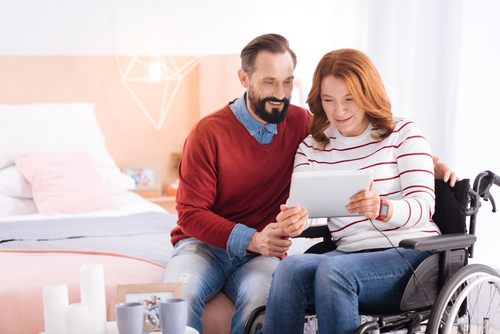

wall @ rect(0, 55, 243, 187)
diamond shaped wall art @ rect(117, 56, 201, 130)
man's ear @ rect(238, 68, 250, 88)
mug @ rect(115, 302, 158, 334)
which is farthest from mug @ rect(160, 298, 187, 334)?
diamond shaped wall art @ rect(117, 56, 201, 130)

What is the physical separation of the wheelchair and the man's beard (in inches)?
21.1

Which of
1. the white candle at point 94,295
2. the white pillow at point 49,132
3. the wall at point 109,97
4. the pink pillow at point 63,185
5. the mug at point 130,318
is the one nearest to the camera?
the mug at point 130,318

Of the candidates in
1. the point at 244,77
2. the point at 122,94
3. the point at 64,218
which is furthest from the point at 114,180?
the point at 244,77

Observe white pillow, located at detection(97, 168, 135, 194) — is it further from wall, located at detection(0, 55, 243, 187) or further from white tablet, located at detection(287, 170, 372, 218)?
white tablet, located at detection(287, 170, 372, 218)

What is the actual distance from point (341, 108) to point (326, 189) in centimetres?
33

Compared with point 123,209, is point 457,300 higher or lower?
higher

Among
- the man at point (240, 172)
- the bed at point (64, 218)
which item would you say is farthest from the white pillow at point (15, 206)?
the man at point (240, 172)

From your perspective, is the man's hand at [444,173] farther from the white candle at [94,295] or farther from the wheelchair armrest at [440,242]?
the white candle at [94,295]

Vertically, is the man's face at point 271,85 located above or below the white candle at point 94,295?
above

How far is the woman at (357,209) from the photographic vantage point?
6.29 ft

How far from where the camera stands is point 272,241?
2.13 meters

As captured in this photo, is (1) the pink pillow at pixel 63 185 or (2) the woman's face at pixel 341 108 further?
(1) the pink pillow at pixel 63 185

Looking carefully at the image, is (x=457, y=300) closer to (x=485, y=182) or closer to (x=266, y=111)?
(x=485, y=182)

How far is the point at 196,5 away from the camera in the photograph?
13.0ft
